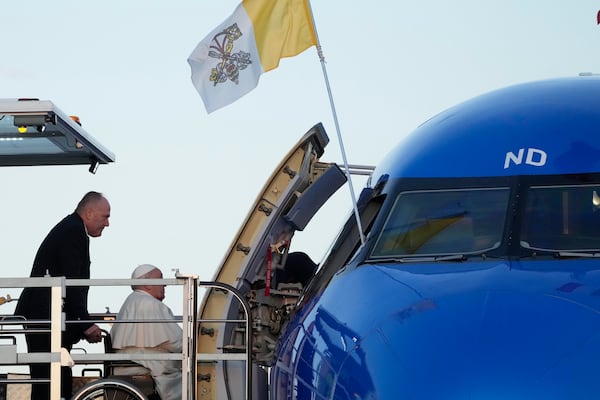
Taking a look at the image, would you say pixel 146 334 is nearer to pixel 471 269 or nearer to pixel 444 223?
pixel 444 223

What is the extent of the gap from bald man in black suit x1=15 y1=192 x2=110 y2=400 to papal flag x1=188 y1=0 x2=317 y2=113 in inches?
106

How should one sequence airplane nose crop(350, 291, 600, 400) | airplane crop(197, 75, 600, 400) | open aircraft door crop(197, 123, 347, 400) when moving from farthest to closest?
open aircraft door crop(197, 123, 347, 400) < airplane crop(197, 75, 600, 400) < airplane nose crop(350, 291, 600, 400)

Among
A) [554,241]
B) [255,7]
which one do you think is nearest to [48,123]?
[255,7]

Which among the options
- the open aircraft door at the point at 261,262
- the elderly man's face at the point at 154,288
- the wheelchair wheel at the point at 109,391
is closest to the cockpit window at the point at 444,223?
the open aircraft door at the point at 261,262

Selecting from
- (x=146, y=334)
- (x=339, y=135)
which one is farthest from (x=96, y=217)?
(x=339, y=135)

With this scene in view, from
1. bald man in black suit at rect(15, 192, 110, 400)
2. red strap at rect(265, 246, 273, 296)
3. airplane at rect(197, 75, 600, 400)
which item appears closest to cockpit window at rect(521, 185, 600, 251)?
airplane at rect(197, 75, 600, 400)

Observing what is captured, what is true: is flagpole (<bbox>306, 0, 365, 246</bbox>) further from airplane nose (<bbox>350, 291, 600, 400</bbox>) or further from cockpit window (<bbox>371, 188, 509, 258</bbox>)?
airplane nose (<bbox>350, 291, 600, 400</bbox>)

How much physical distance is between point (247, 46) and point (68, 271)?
310cm

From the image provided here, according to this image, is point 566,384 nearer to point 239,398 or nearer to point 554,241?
point 554,241

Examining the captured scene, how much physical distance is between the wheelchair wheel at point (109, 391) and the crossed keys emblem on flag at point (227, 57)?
2690mm

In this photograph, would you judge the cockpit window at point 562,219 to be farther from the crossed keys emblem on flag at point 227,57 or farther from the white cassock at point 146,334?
the white cassock at point 146,334

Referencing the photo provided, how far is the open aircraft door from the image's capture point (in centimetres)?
971

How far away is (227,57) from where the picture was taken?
8.37m

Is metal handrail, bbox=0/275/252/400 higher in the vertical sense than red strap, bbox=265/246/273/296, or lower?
lower
